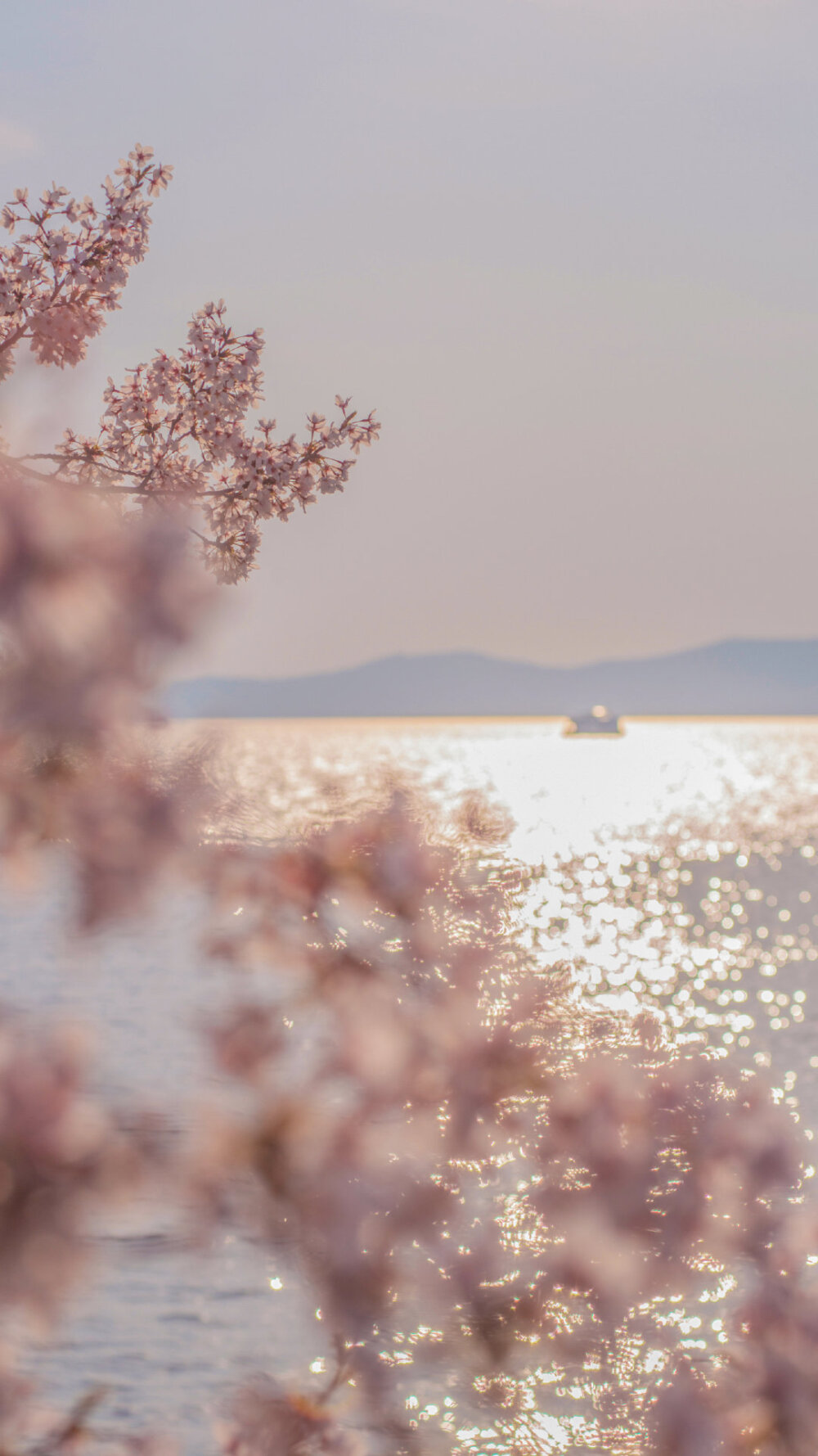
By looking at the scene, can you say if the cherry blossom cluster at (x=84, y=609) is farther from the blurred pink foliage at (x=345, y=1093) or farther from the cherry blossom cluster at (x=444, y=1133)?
the cherry blossom cluster at (x=444, y=1133)

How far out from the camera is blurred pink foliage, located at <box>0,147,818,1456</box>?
5.61 ft

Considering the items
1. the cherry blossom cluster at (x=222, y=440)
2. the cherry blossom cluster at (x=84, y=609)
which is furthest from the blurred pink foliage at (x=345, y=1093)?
the cherry blossom cluster at (x=222, y=440)

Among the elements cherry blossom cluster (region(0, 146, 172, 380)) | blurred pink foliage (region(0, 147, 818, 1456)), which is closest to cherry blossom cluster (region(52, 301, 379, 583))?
cherry blossom cluster (region(0, 146, 172, 380))

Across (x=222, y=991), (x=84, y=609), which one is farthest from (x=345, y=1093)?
(x=222, y=991)

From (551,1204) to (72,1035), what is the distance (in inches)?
98.4

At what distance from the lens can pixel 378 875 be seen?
10.6 feet

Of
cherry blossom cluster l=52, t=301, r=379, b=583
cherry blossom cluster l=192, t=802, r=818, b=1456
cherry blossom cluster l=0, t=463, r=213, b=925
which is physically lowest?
cherry blossom cluster l=192, t=802, r=818, b=1456

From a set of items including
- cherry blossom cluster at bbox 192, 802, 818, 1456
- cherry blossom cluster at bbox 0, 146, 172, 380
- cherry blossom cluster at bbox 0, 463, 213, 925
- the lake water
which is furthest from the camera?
cherry blossom cluster at bbox 0, 146, 172, 380

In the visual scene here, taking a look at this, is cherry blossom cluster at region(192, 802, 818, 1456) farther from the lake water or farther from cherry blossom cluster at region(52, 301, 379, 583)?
cherry blossom cluster at region(52, 301, 379, 583)

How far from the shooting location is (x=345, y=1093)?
3129 millimetres

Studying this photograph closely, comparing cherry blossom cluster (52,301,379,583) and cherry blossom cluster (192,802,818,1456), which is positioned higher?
cherry blossom cluster (52,301,379,583)

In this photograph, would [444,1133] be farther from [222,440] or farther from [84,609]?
[222,440]

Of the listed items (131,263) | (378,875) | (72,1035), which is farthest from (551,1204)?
(131,263)

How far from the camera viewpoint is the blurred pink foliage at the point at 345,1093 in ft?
5.61
